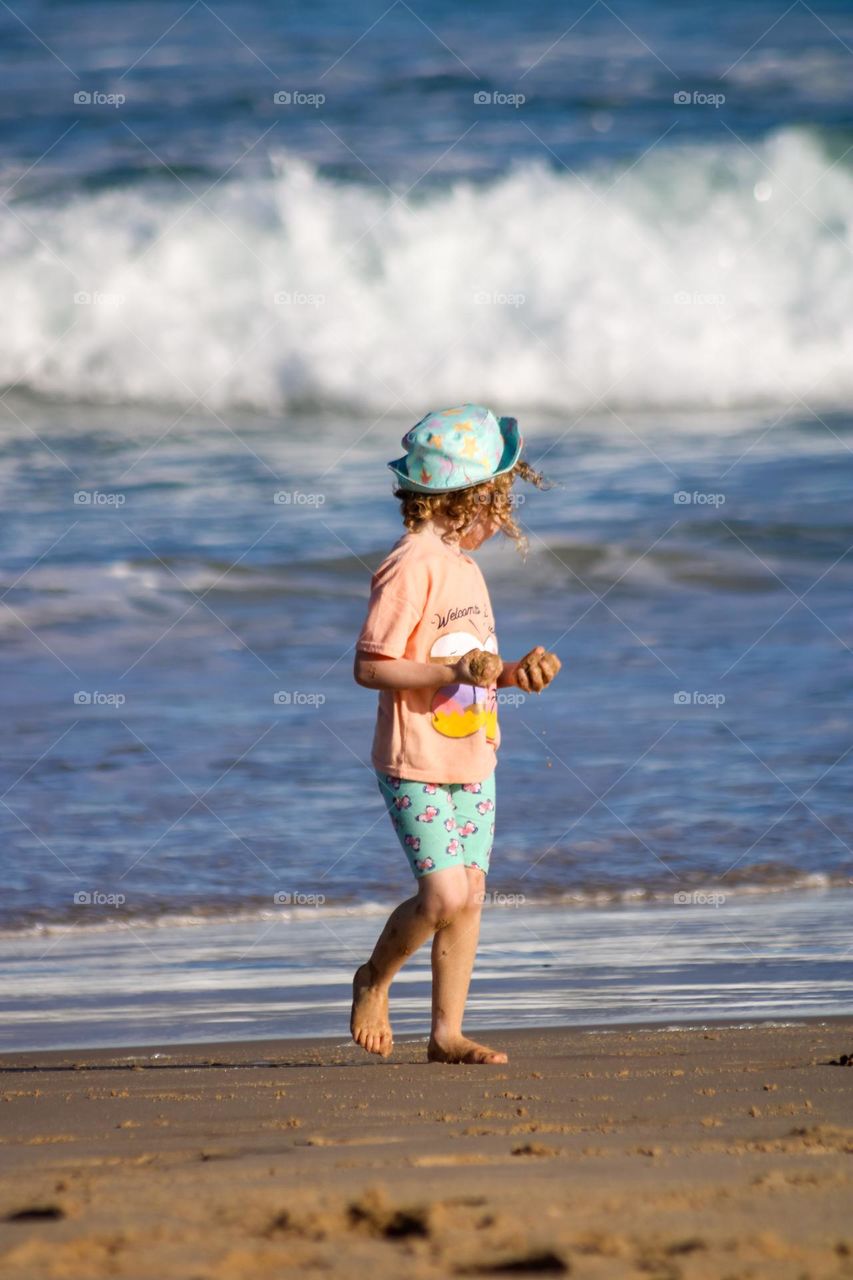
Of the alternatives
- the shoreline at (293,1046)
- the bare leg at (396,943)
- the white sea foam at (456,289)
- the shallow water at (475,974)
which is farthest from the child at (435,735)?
the white sea foam at (456,289)

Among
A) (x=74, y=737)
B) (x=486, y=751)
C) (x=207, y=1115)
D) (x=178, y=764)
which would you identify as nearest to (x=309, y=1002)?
(x=486, y=751)

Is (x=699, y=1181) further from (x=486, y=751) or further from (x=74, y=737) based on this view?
(x=74, y=737)

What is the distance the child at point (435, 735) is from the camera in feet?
11.6

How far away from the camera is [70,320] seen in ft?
51.4

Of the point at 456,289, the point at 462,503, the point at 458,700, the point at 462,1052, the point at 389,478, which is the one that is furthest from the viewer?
the point at 456,289

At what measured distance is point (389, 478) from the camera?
12492 mm

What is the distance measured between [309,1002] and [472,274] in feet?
38.9

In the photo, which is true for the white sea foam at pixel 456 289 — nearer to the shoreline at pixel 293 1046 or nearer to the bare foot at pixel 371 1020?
the shoreline at pixel 293 1046

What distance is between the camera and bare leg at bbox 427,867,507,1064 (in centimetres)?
354

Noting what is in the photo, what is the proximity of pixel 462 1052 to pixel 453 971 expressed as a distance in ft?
0.61

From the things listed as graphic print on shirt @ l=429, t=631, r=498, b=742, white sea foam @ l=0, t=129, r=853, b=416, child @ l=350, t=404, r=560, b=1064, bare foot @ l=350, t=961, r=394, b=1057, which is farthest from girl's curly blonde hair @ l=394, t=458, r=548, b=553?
white sea foam @ l=0, t=129, r=853, b=416

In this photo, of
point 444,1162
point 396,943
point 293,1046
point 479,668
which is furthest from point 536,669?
point 444,1162

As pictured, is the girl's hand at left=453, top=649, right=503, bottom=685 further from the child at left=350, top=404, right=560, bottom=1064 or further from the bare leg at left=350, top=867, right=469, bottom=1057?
the bare leg at left=350, top=867, right=469, bottom=1057

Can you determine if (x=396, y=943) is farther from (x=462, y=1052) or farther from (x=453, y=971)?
(x=462, y=1052)
